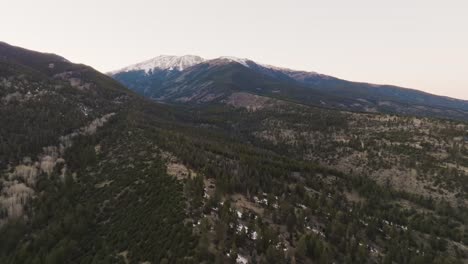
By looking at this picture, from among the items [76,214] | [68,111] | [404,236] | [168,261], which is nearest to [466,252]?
[404,236]

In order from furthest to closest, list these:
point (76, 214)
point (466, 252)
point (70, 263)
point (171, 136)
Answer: point (171, 136)
point (466, 252)
point (76, 214)
point (70, 263)

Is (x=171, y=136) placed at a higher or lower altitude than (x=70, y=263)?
higher

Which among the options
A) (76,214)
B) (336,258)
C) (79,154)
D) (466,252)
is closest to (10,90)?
(79,154)

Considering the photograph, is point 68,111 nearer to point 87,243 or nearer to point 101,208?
point 101,208

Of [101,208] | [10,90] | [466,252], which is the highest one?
[10,90]

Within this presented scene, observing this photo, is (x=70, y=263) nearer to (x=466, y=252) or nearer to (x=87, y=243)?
(x=87, y=243)

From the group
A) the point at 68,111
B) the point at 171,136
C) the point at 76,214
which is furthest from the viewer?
the point at 68,111

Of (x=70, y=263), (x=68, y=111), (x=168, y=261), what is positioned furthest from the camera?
(x=68, y=111)

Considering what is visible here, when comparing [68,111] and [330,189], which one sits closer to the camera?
[330,189]

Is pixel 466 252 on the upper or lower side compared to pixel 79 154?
lower
